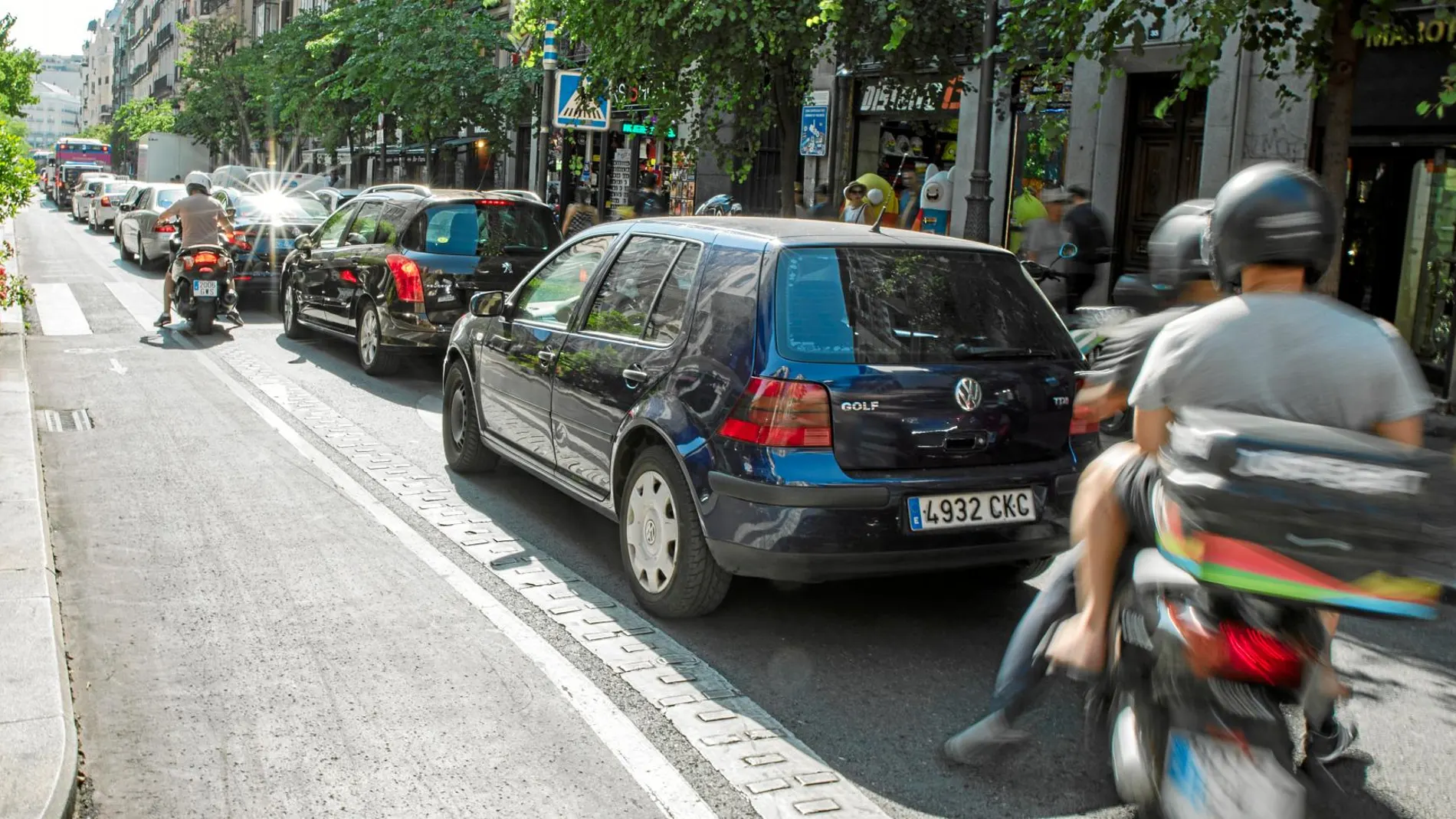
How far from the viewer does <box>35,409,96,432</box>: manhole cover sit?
9.55 meters

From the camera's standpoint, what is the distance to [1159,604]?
304cm

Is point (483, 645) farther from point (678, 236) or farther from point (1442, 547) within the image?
point (1442, 547)

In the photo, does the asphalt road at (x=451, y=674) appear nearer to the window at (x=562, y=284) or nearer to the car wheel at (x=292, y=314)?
the window at (x=562, y=284)

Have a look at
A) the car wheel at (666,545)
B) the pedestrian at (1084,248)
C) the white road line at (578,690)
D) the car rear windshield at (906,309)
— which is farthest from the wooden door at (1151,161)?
the car wheel at (666,545)

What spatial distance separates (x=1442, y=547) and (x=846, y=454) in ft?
8.85

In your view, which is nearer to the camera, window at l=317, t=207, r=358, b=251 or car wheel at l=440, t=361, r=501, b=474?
car wheel at l=440, t=361, r=501, b=474

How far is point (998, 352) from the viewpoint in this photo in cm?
546

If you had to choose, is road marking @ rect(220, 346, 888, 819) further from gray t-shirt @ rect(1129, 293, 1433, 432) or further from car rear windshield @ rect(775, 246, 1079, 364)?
gray t-shirt @ rect(1129, 293, 1433, 432)

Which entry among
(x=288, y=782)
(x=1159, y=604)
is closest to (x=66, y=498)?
(x=288, y=782)

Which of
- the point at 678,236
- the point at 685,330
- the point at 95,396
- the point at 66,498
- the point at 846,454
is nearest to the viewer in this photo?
the point at 846,454

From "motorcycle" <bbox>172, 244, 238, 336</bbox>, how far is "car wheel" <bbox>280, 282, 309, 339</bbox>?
30.7 inches

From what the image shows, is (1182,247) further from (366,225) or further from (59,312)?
(59,312)

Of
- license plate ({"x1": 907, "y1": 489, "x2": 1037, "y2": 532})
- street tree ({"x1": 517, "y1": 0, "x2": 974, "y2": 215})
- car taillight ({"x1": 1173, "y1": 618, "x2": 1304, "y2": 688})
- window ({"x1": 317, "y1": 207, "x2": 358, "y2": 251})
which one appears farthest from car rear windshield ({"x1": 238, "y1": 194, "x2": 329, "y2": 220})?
car taillight ({"x1": 1173, "y1": 618, "x2": 1304, "y2": 688})

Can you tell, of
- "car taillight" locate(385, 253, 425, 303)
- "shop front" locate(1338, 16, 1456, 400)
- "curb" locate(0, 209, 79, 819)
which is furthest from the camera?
"shop front" locate(1338, 16, 1456, 400)
